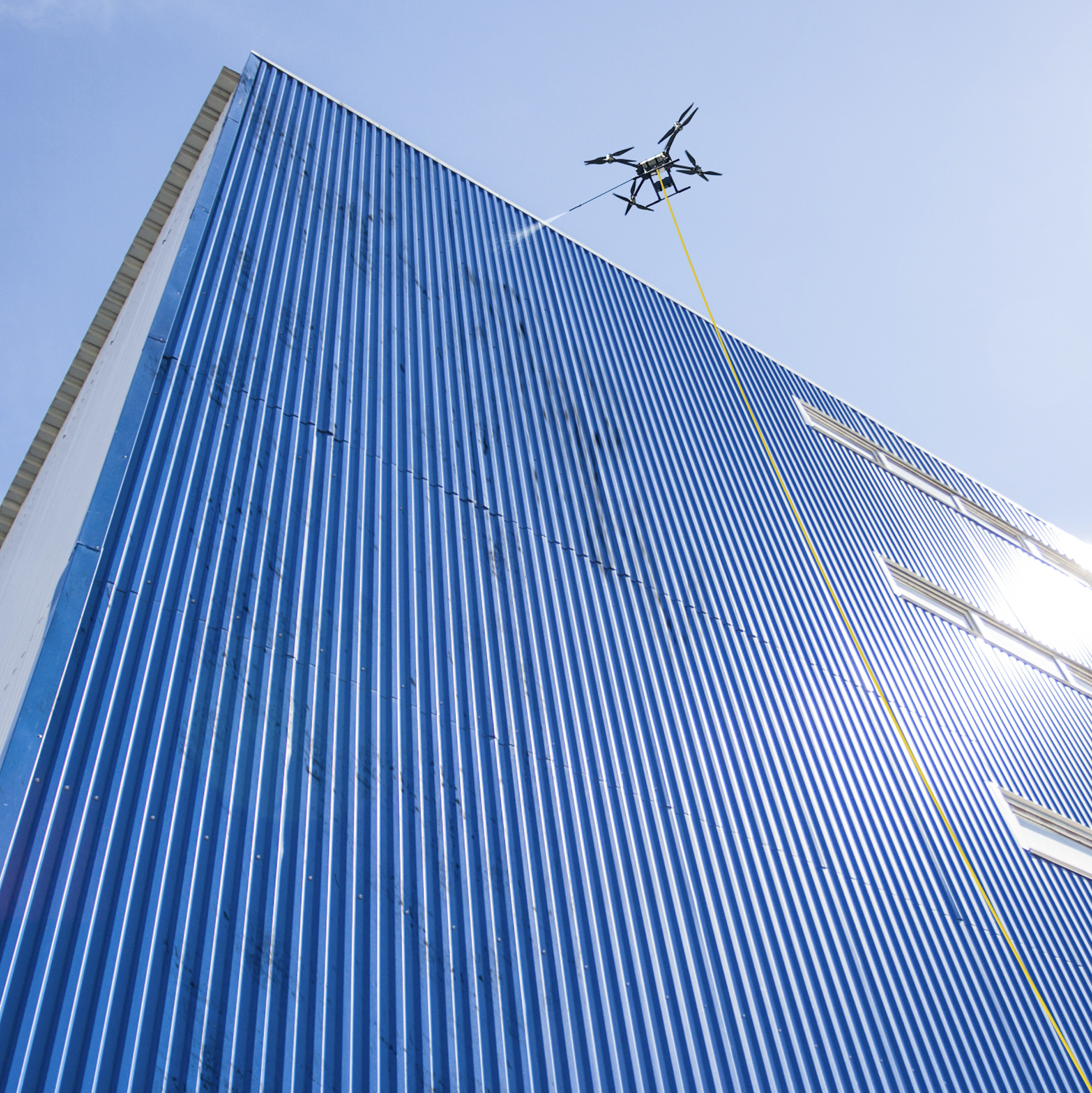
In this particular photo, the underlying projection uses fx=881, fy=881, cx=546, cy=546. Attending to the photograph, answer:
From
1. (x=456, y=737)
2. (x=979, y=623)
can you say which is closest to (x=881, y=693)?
(x=979, y=623)

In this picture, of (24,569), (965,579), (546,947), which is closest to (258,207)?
(24,569)

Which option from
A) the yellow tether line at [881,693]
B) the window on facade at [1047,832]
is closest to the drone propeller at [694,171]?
the yellow tether line at [881,693]

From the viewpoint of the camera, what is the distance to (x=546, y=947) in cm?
456

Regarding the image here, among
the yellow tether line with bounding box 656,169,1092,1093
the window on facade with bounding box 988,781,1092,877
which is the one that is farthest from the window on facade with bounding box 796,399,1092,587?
the window on facade with bounding box 988,781,1092,877

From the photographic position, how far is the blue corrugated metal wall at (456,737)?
3650 mm

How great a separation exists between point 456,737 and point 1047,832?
22.8ft

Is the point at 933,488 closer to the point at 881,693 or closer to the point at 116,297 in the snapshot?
the point at 881,693

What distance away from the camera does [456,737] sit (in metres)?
5.06

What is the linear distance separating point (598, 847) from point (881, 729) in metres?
3.94

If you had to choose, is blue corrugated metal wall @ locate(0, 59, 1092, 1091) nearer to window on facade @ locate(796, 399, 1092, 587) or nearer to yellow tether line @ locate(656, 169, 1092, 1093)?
yellow tether line @ locate(656, 169, 1092, 1093)

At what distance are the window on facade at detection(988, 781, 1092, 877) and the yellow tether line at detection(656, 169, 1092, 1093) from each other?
107 centimetres

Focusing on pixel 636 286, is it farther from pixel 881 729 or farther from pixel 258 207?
pixel 881 729

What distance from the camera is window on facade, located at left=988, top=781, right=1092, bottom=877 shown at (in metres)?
8.45

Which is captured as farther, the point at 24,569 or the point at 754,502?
the point at 754,502
